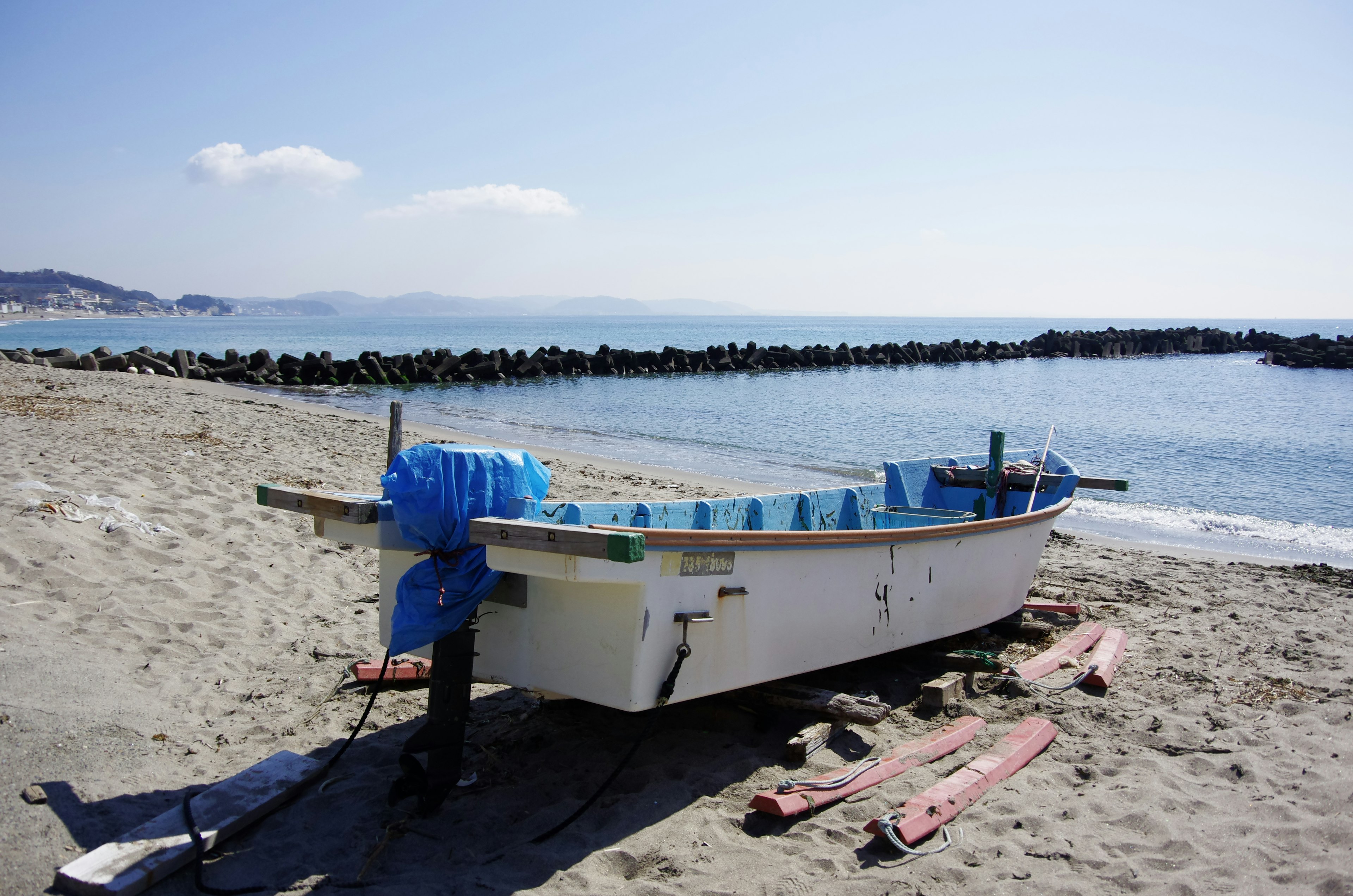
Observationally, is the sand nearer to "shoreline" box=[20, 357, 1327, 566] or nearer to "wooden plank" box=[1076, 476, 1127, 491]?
"wooden plank" box=[1076, 476, 1127, 491]

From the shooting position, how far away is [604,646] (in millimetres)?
3617

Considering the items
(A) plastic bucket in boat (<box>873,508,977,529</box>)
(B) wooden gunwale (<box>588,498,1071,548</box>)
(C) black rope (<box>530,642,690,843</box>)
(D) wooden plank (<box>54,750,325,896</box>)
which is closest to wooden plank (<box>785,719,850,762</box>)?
(C) black rope (<box>530,642,690,843</box>)

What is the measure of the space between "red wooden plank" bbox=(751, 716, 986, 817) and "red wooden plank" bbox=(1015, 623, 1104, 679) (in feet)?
2.94

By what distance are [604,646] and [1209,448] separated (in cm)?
2071

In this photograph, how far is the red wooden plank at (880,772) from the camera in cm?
366

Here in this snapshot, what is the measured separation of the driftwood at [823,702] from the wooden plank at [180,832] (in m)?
2.28

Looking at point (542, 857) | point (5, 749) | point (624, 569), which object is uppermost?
point (624, 569)

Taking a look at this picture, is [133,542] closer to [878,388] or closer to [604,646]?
[604,646]

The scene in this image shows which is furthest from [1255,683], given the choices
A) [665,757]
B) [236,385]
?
[236,385]

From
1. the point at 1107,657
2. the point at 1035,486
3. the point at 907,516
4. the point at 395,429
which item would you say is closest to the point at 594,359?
the point at 395,429

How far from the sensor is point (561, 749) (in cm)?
432

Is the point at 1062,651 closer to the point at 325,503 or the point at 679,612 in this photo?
the point at 679,612

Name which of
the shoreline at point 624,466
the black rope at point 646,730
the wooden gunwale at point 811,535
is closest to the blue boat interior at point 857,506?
the wooden gunwale at point 811,535

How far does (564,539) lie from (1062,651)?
430 centimetres
